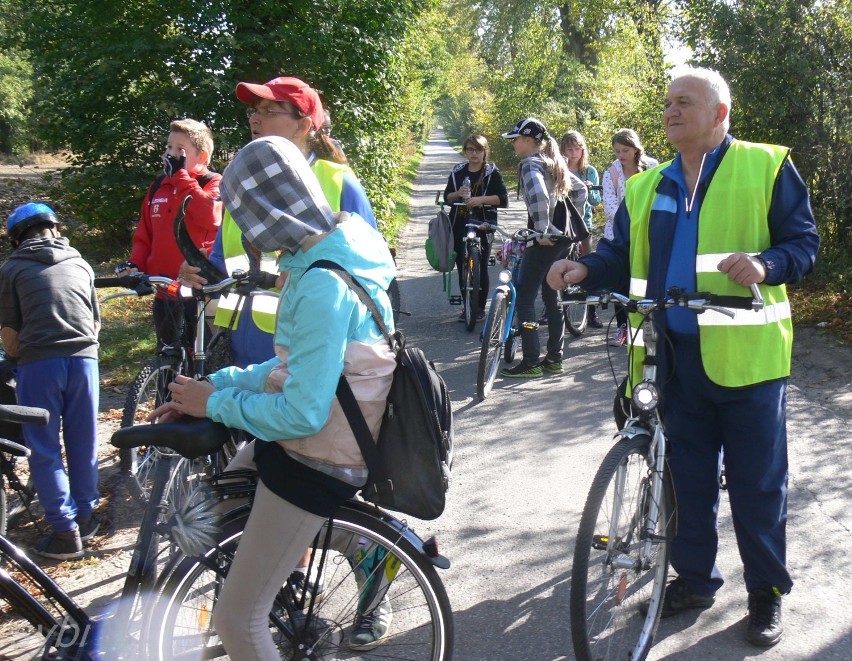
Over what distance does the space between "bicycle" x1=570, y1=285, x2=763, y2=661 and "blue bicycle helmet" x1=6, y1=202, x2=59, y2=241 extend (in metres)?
2.80

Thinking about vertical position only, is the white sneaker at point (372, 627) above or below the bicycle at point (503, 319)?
below

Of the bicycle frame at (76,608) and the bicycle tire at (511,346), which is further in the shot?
the bicycle tire at (511,346)

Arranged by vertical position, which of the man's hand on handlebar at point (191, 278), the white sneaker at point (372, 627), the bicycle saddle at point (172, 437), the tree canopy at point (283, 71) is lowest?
the white sneaker at point (372, 627)

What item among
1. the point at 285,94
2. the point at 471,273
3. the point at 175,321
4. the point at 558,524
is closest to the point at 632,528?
the point at 558,524

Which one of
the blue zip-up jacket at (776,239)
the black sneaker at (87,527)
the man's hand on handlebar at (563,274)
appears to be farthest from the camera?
the black sneaker at (87,527)

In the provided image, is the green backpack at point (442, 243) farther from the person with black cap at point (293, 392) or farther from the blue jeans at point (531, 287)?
the person with black cap at point (293, 392)

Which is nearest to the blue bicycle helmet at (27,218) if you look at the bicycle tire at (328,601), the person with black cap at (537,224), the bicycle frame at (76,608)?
the bicycle frame at (76,608)

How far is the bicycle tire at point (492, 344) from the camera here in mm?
6801

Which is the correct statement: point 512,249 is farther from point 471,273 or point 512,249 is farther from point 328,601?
point 328,601

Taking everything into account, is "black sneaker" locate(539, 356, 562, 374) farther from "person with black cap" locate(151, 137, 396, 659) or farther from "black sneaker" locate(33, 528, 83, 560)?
"person with black cap" locate(151, 137, 396, 659)

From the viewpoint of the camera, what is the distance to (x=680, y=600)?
3.65 metres

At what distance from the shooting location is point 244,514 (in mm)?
2660

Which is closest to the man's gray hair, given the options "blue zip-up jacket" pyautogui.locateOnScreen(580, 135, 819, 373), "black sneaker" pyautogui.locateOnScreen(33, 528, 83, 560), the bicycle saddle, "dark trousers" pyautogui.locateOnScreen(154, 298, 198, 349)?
"blue zip-up jacket" pyautogui.locateOnScreen(580, 135, 819, 373)

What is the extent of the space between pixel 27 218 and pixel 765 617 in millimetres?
3868
